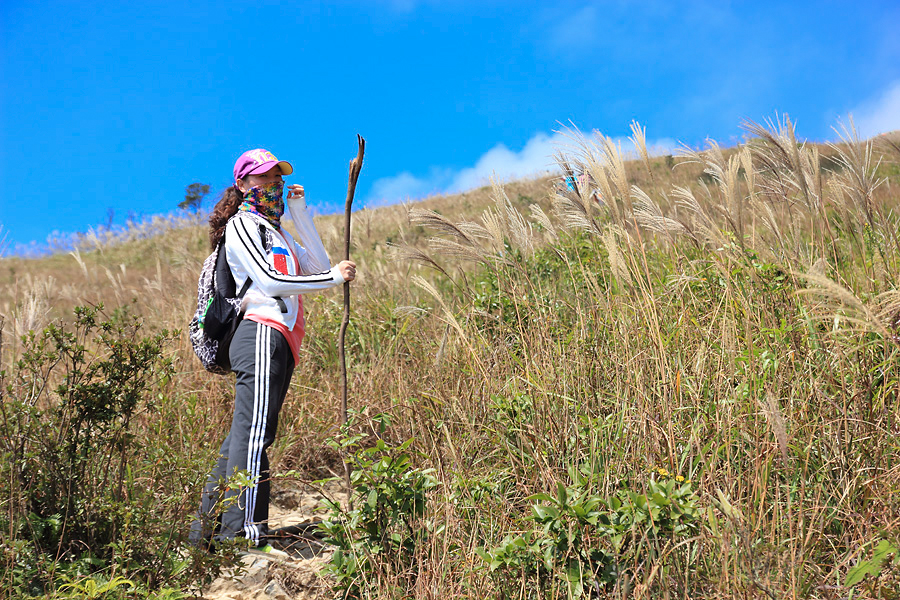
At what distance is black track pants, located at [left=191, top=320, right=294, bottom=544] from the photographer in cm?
308

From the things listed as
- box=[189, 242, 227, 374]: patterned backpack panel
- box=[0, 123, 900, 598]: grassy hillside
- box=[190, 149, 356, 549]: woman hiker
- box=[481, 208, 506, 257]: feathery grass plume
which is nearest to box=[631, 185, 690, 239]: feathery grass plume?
box=[0, 123, 900, 598]: grassy hillside

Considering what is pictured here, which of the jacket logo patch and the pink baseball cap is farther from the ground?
the pink baseball cap

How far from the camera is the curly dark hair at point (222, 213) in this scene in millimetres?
3434

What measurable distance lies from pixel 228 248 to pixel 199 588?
5.30ft

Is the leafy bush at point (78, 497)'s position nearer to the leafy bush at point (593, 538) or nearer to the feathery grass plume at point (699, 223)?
the leafy bush at point (593, 538)

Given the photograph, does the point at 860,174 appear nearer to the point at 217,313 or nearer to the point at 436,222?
the point at 436,222

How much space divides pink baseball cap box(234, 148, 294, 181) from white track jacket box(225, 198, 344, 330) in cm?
23

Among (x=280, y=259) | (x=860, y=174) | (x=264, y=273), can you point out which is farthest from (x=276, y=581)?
(x=860, y=174)

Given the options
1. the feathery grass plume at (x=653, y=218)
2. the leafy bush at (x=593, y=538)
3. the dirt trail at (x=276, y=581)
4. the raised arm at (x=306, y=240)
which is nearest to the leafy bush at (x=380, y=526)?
the dirt trail at (x=276, y=581)

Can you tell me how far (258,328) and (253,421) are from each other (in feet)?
1.54

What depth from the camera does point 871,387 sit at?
8.30ft

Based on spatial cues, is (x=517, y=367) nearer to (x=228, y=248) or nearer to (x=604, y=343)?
(x=604, y=343)

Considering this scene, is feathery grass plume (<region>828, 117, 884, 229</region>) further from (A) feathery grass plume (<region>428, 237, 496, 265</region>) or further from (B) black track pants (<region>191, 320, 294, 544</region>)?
(B) black track pants (<region>191, 320, 294, 544</region>)

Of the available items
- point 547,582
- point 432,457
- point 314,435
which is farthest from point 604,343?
point 314,435
